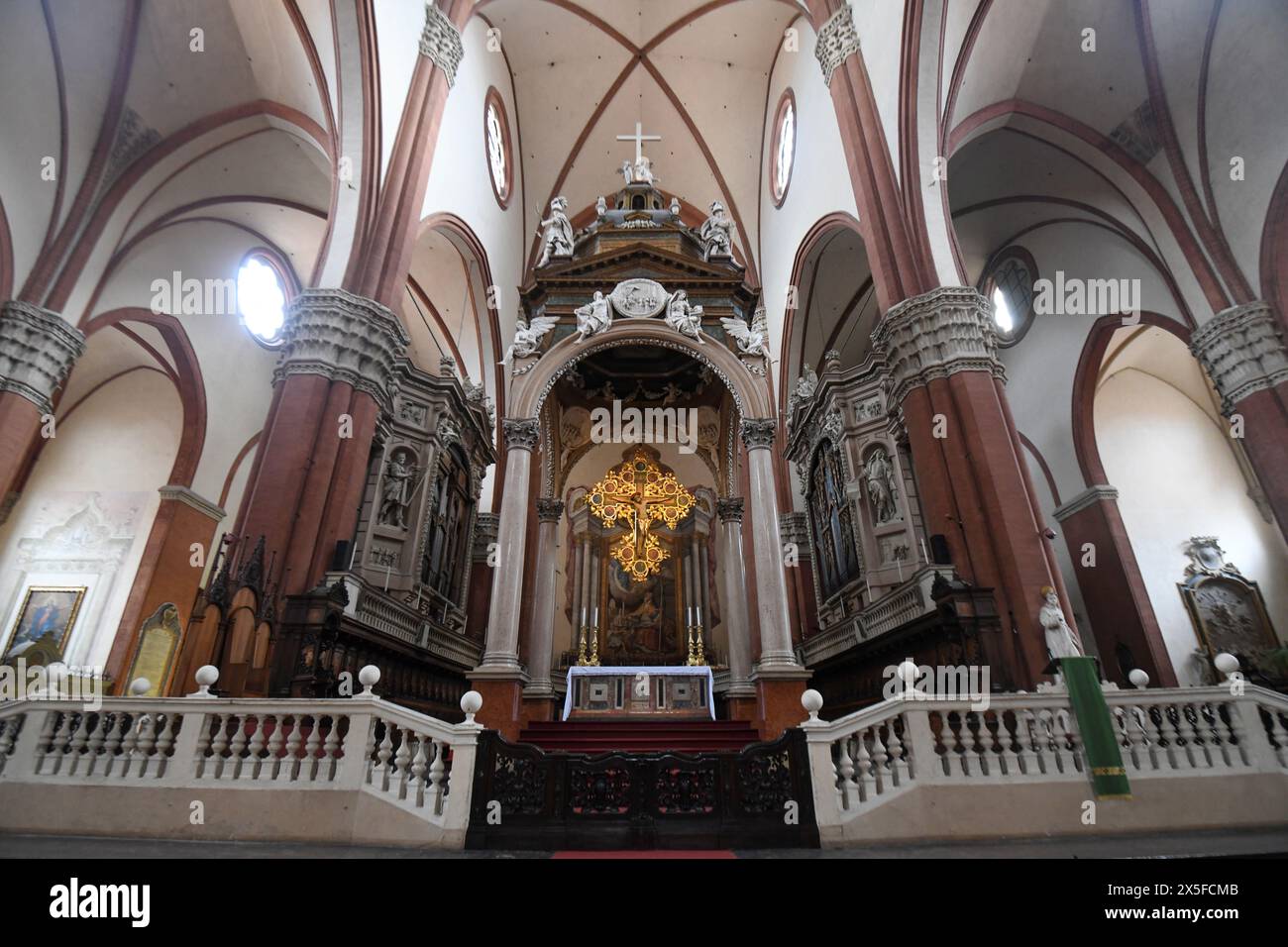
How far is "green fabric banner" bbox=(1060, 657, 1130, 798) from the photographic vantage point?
4.54m

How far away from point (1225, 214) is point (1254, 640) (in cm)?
865

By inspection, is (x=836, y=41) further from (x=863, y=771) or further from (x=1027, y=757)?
(x=863, y=771)

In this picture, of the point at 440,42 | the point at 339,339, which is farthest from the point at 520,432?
the point at 440,42

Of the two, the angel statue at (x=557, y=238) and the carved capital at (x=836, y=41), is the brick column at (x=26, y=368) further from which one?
the carved capital at (x=836, y=41)

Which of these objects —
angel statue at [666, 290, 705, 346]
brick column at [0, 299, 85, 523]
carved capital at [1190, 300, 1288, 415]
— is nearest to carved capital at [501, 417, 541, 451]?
angel statue at [666, 290, 705, 346]

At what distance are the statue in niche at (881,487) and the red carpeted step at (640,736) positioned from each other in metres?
3.94

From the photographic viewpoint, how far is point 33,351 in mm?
9031

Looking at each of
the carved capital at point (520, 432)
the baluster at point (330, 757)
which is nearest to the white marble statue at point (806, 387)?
the carved capital at point (520, 432)

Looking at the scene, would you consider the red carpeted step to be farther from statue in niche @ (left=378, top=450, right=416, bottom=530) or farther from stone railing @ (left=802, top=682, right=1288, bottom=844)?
statue in niche @ (left=378, top=450, right=416, bottom=530)

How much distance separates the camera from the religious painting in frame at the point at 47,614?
496 inches

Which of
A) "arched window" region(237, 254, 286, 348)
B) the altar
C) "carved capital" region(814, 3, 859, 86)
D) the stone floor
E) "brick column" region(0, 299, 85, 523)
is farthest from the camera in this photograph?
"arched window" region(237, 254, 286, 348)

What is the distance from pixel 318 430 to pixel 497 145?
11.9 metres

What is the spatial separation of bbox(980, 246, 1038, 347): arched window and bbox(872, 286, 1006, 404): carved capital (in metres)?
7.50
